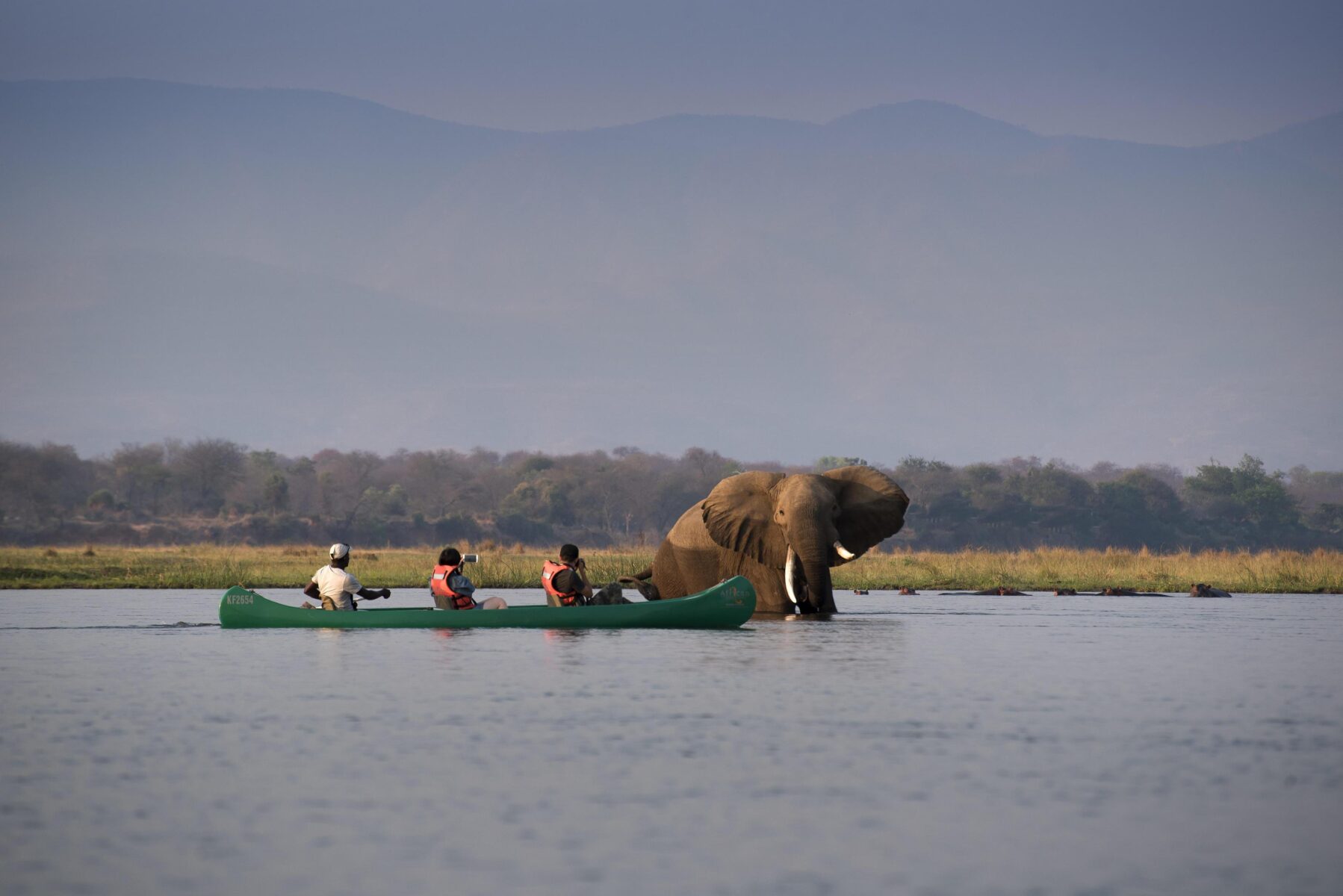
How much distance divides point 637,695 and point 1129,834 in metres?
6.91

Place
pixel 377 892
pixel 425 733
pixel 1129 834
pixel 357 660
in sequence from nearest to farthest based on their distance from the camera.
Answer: pixel 377 892 → pixel 1129 834 → pixel 425 733 → pixel 357 660

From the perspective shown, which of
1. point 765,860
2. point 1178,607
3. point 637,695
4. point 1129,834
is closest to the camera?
point 765,860

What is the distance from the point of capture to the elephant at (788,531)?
87.6 feet

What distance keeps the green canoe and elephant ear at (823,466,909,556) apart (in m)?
4.62

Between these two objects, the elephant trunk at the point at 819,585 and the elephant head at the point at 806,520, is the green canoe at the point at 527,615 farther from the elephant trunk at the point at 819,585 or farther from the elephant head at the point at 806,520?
the elephant head at the point at 806,520

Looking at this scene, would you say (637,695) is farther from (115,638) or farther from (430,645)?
(115,638)

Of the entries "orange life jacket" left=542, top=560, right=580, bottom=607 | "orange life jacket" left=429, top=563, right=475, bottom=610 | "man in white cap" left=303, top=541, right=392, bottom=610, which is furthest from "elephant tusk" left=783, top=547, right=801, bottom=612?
"man in white cap" left=303, top=541, right=392, bottom=610

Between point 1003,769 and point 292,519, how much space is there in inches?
3590

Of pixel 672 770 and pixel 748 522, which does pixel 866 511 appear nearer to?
pixel 748 522

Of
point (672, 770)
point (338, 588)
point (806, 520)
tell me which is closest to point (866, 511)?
point (806, 520)

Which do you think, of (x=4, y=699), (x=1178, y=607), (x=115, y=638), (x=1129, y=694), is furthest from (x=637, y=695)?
(x=1178, y=607)

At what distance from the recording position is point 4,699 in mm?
15938

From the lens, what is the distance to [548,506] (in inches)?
4412

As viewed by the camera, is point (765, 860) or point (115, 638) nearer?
point (765, 860)
